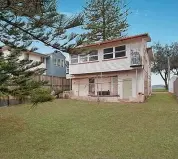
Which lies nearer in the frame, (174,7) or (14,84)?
(14,84)

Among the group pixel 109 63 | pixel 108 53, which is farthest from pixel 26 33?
pixel 108 53

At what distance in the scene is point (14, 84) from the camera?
828 cm

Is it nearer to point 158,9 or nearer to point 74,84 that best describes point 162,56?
point 74,84

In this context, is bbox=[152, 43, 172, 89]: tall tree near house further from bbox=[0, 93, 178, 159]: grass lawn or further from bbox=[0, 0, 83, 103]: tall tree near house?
bbox=[0, 0, 83, 103]: tall tree near house

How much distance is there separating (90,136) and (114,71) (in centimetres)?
1327

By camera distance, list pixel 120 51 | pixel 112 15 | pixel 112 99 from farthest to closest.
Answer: pixel 112 15
pixel 120 51
pixel 112 99

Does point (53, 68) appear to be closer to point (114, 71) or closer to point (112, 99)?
point (114, 71)

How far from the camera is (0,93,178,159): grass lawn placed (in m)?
7.16

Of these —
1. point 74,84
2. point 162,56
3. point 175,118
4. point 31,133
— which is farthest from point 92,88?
point 162,56

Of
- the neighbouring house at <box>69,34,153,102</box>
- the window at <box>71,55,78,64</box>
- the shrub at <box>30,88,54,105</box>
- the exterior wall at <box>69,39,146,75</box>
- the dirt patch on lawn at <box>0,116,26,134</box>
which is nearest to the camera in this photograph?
the shrub at <box>30,88,54,105</box>

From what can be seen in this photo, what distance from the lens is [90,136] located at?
349 inches

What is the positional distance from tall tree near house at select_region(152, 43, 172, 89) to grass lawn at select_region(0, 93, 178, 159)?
29.7m

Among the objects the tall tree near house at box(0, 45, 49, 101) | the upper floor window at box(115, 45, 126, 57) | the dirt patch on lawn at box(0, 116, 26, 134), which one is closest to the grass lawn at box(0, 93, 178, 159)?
the dirt patch on lawn at box(0, 116, 26, 134)

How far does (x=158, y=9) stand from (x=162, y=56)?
32187 millimetres
